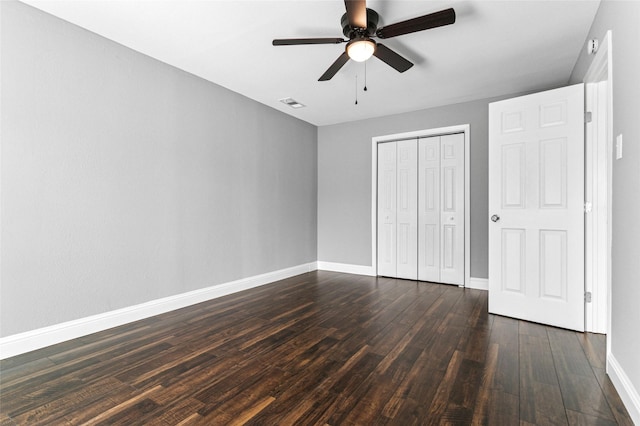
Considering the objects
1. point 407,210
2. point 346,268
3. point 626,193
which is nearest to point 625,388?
point 626,193

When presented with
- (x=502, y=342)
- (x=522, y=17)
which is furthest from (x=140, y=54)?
(x=502, y=342)

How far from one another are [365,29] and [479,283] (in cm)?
361

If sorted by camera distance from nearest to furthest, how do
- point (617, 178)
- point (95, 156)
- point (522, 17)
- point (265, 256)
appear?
point (617, 178) < point (522, 17) < point (95, 156) < point (265, 256)

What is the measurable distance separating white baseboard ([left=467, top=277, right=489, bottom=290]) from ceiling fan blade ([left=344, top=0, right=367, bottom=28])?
3620 mm

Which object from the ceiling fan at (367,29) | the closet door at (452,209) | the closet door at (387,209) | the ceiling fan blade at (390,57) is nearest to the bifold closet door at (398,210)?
the closet door at (387,209)

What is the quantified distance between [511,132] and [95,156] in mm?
4083

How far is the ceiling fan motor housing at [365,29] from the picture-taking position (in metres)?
2.35

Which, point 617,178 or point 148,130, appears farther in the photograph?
point 148,130

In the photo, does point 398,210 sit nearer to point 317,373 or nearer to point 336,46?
point 336,46

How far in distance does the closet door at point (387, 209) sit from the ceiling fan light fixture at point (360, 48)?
2785mm

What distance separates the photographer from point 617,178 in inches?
77.1

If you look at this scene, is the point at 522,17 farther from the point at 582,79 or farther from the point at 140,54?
the point at 140,54

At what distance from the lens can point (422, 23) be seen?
221 centimetres

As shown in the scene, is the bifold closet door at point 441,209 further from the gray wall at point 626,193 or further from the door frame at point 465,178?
the gray wall at point 626,193
